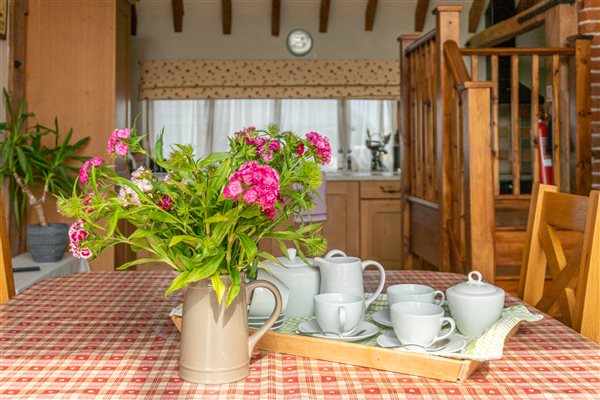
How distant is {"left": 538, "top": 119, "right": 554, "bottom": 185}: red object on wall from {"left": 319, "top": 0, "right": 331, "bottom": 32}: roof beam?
306 centimetres

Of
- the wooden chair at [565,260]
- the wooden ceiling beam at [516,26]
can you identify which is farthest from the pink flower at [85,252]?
the wooden ceiling beam at [516,26]

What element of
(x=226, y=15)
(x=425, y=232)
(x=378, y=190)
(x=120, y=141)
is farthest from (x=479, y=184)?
(x=226, y=15)

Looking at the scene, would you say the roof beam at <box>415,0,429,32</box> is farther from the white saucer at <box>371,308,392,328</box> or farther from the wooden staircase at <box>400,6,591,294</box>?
the white saucer at <box>371,308,392,328</box>

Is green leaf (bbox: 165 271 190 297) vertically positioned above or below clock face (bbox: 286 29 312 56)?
below

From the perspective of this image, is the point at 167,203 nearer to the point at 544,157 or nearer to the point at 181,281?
the point at 181,281

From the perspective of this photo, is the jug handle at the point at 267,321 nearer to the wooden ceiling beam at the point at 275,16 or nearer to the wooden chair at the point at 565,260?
the wooden chair at the point at 565,260

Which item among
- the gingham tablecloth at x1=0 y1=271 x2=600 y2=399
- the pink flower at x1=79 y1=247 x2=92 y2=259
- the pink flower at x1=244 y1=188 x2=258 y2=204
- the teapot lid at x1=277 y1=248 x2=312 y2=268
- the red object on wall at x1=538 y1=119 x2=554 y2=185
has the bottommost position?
the gingham tablecloth at x1=0 y1=271 x2=600 y2=399

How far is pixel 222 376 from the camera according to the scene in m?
0.95

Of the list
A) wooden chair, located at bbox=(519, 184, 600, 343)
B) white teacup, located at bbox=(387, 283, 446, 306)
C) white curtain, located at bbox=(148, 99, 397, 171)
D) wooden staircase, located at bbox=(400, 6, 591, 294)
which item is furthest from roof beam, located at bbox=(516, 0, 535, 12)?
white teacup, located at bbox=(387, 283, 446, 306)

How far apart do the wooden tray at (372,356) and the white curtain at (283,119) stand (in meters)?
5.38

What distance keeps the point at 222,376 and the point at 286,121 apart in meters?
5.69

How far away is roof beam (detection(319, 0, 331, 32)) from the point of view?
241 inches

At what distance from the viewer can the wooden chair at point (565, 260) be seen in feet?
4.45

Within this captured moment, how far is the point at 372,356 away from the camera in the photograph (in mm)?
1021
